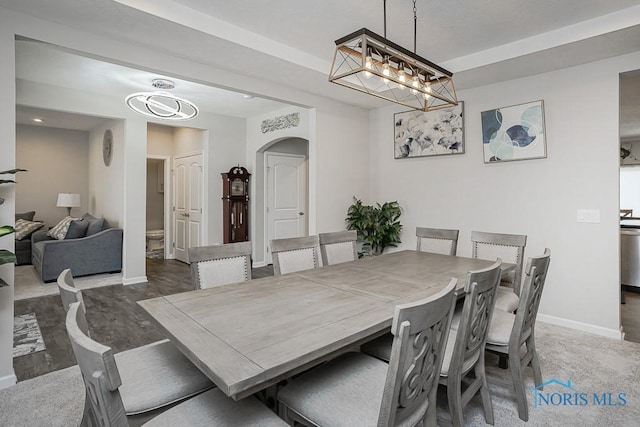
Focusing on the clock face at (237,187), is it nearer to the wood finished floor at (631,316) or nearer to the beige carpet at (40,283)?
the beige carpet at (40,283)

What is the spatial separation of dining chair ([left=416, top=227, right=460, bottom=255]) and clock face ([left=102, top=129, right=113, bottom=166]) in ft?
17.7

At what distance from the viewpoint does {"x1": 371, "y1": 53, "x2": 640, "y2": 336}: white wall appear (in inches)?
124

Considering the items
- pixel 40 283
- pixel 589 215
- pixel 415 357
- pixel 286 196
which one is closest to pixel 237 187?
pixel 286 196

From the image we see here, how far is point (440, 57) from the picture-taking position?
3.52 m

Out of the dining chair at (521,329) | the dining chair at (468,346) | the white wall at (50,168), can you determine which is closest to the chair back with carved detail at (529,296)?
the dining chair at (521,329)

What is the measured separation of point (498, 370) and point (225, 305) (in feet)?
6.72

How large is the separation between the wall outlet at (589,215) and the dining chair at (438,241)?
1163 mm

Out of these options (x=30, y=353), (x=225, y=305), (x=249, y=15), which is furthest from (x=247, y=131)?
(x=225, y=305)

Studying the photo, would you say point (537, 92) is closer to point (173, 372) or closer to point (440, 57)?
point (440, 57)

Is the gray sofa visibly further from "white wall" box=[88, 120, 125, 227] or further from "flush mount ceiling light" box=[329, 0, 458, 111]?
"flush mount ceiling light" box=[329, 0, 458, 111]

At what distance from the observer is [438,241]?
348cm

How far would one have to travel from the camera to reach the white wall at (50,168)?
7.00 meters

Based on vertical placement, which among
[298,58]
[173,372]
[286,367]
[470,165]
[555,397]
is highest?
[298,58]

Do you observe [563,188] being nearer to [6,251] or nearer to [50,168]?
[6,251]
